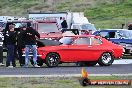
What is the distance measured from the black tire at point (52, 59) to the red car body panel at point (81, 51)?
13 centimetres

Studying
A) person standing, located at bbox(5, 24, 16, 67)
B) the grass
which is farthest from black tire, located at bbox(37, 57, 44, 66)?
the grass

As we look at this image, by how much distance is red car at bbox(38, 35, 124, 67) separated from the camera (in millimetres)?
22083

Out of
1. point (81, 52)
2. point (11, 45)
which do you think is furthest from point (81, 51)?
point (11, 45)

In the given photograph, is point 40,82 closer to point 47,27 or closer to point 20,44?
point 20,44

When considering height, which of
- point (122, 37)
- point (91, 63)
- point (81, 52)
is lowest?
point (91, 63)

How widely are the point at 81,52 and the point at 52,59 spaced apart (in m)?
1.31

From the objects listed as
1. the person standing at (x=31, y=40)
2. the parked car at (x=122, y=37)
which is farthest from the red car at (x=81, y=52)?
the parked car at (x=122, y=37)

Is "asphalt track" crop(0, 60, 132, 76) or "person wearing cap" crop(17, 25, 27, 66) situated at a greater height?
"person wearing cap" crop(17, 25, 27, 66)

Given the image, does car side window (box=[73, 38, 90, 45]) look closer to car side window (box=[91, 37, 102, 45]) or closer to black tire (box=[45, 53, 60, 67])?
car side window (box=[91, 37, 102, 45])

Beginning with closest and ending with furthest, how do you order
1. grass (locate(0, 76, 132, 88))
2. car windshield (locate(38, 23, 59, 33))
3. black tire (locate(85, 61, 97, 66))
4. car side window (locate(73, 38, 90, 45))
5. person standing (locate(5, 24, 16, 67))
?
1. grass (locate(0, 76, 132, 88))
2. person standing (locate(5, 24, 16, 67))
3. car side window (locate(73, 38, 90, 45))
4. black tire (locate(85, 61, 97, 66))
5. car windshield (locate(38, 23, 59, 33))

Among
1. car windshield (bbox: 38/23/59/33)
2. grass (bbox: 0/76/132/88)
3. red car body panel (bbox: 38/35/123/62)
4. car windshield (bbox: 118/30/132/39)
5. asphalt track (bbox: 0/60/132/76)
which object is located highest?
car windshield (bbox: 38/23/59/33)

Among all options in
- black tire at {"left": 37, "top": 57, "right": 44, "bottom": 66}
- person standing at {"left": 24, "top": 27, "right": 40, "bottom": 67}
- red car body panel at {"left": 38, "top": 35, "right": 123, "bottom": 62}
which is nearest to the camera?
person standing at {"left": 24, "top": 27, "right": 40, "bottom": 67}

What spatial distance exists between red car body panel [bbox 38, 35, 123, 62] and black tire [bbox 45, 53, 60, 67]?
0.13 meters

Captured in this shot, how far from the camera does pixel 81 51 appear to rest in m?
22.6
